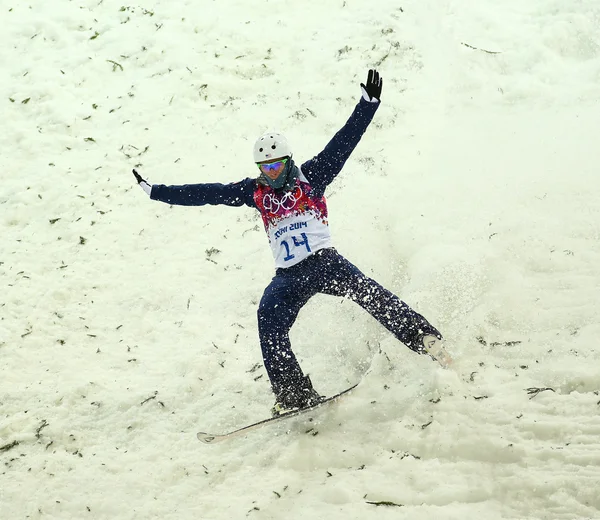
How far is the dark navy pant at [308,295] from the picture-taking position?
427cm

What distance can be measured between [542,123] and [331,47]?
2799mm

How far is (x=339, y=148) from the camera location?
4.50 m

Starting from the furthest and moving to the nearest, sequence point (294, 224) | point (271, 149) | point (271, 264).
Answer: point (271, 264) → point (294, 224) → point (271, 149)

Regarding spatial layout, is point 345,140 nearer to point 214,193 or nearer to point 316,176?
point 316,176

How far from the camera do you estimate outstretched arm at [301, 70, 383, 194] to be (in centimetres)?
441

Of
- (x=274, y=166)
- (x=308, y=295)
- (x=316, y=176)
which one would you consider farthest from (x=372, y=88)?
(x=308, y=295)

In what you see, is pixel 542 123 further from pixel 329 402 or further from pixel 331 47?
pixel 329 402

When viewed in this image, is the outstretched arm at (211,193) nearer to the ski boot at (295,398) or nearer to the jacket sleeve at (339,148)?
the jacket sleeve at (339,148)

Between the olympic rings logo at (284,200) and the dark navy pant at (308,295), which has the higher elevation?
the olympic rings logo at (284,200)

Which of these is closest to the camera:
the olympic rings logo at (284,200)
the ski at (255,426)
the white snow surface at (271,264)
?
the white snow surface at (271,264)

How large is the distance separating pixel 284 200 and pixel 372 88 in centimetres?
96

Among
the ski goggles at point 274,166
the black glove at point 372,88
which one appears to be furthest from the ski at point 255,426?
the black glove at point 372,88

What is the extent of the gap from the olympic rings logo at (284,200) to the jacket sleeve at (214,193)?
0.16 meters

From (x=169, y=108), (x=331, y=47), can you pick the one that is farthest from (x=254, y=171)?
(x=331, y=47)
